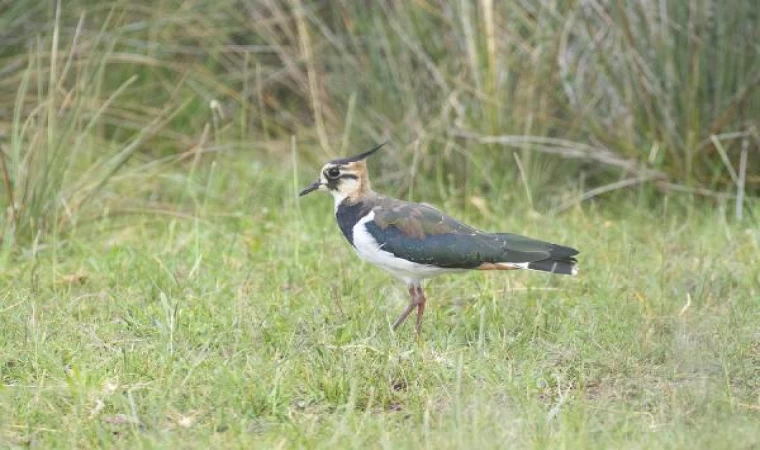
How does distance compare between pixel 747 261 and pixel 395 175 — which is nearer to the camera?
pixel 747 261

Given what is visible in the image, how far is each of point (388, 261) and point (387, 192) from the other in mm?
2785

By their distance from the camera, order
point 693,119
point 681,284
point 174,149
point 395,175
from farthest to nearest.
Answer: point 174,149, point 395,175, point 693,119, point 681,284

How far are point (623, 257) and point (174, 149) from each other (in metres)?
3.32

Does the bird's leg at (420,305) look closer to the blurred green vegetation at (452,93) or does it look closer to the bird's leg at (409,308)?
the bird's leg at (409,308)

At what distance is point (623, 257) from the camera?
20.5 ft

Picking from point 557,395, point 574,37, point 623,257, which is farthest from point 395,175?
point 557,395

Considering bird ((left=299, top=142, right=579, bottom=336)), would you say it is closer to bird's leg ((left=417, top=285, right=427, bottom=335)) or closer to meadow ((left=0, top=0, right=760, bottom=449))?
bird's leg ((left=417, top=285, right=427, bottom=335))

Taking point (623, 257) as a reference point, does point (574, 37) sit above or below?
above

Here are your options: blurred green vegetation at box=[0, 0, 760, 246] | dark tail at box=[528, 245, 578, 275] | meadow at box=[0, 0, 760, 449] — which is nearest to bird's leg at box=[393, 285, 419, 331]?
meadow at box=[0, 0, 760, 449]

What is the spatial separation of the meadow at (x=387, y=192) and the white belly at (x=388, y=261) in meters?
0.20

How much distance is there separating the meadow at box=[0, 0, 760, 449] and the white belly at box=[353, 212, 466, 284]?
203mm

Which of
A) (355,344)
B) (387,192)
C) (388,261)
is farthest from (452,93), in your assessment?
(355,344)

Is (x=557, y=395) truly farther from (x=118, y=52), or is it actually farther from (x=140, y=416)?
(x=118, y=52)

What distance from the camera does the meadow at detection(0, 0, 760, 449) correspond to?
13.9ft
